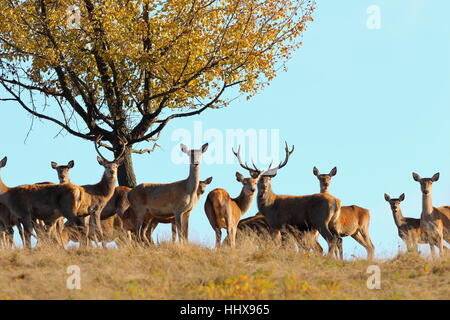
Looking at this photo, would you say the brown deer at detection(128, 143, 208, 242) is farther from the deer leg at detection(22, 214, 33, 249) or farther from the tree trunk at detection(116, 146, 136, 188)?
the tree trunk at detection(116, 146, 136, 188)

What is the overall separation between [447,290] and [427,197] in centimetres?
893

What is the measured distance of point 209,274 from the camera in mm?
13602

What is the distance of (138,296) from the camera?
483 inches

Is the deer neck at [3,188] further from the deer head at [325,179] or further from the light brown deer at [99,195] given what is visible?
the deer head at [325,179]

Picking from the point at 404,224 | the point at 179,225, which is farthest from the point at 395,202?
the point at 179,225

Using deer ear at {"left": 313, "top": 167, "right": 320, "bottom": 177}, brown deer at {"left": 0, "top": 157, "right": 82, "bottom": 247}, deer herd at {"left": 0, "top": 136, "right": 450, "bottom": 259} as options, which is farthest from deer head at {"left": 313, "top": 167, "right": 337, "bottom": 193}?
brown deer at {"left": 0, "top": 157, "right": 82, "bottom": 247}

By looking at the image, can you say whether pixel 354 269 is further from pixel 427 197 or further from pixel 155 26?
pixel 155 26

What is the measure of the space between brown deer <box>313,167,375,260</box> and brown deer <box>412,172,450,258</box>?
1.70 meters

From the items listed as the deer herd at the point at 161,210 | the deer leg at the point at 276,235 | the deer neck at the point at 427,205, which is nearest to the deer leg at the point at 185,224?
the deer herd at the point at 161,210

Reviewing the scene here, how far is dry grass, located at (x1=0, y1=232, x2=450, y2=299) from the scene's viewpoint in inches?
490

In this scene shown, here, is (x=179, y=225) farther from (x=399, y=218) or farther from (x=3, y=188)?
(x=399, y=218)

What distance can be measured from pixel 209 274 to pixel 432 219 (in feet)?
34.8

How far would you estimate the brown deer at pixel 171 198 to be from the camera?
1767 centimetres
